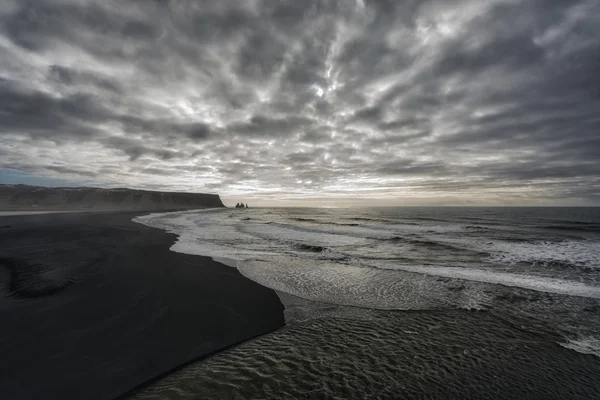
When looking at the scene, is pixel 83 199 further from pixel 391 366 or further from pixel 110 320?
pixel 391 366

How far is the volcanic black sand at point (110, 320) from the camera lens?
391cm

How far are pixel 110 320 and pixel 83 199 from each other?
138607 mm

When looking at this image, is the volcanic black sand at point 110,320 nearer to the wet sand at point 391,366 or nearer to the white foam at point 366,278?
the wet sand at point 391,366

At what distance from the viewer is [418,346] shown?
5035 mm

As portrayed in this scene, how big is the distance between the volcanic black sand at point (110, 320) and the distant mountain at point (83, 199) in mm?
101323

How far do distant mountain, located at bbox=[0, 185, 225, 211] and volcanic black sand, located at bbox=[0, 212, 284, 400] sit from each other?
3989 inches

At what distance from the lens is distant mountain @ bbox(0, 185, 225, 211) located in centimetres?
8825

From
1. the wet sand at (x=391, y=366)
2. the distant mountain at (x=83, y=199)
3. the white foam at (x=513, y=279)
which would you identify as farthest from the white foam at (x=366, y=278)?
the distant mountain at (x=83, y=199)

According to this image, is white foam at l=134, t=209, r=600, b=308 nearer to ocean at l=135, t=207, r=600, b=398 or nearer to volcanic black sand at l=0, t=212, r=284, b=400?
ocean at l=135, t=207, r=600, b=398

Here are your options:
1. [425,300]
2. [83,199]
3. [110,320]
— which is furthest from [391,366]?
[83,199]

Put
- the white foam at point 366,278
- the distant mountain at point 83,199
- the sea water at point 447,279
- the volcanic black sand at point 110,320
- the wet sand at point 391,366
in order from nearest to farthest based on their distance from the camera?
the wet sand at point 391,366 < the volcanic black sand at point 110,320 < the sea water at point 447,279 < the white foam at point 366,278 < the distant mountain at point 83,199

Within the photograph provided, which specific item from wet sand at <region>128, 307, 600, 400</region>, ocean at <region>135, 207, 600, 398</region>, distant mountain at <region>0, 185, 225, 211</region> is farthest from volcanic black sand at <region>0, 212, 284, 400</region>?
distant mountain at <region>0, 185, 225, 211</region>

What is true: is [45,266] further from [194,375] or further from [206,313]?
[194,375]

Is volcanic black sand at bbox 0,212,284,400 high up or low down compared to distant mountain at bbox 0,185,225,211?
down
